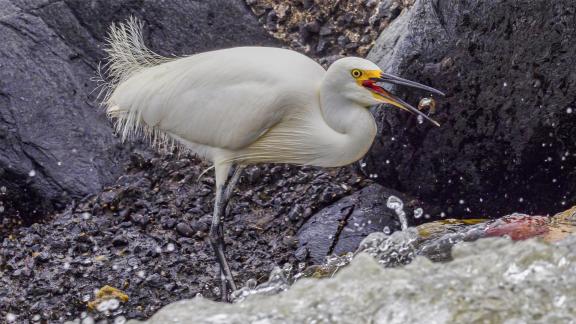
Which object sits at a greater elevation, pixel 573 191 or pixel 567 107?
pixel 567 107

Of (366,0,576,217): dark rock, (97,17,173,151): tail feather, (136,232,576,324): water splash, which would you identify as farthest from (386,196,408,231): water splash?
(136,232,576,324): water splash

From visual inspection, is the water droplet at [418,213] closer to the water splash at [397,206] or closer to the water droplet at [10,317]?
the water splash at [397,206]

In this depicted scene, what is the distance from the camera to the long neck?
5.80 m

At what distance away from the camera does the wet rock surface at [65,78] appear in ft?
22.6

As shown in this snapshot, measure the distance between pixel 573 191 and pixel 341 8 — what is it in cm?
247

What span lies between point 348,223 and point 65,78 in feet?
7.06

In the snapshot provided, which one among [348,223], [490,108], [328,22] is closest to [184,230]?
[348,223]

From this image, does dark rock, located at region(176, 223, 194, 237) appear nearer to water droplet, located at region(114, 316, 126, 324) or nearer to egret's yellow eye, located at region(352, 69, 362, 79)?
water droplet, located at region(114, 316, 126, 324)

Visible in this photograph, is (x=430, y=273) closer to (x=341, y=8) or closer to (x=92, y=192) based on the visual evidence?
(x=92, y=192)

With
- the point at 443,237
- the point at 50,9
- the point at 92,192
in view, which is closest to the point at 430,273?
the point at 443,237

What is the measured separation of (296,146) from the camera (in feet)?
19.8

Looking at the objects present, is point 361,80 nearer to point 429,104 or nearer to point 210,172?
point 429,104

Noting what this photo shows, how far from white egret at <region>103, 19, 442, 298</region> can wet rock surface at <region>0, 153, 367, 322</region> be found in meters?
0.33

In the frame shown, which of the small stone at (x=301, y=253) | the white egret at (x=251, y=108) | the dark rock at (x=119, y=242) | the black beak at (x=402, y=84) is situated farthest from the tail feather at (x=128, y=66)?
the black beak at (x=402, y=84)
